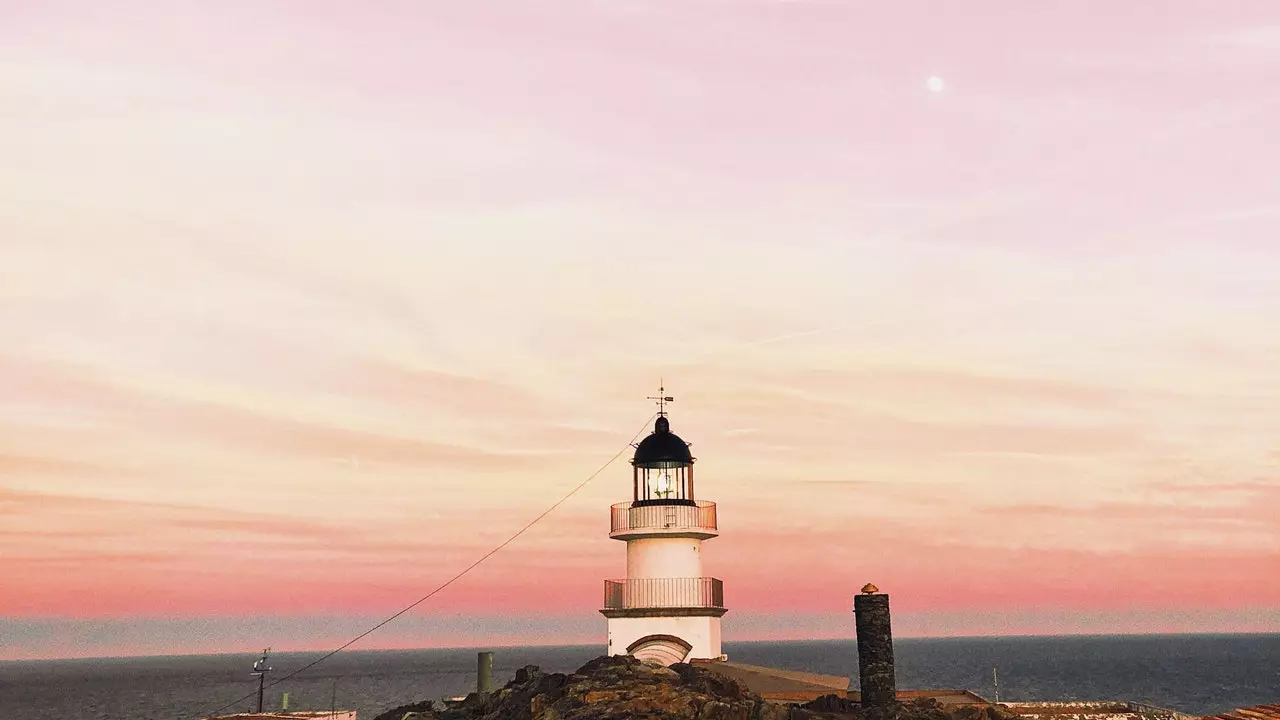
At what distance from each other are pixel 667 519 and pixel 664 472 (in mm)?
1778

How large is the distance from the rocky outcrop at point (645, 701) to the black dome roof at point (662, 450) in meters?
11.7

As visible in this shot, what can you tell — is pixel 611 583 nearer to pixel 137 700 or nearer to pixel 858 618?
pixel 858 618

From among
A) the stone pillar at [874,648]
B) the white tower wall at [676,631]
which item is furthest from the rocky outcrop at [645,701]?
the white tower wall at [676,631]

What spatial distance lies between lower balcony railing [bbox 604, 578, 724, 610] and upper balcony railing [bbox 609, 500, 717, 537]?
1.46 meters

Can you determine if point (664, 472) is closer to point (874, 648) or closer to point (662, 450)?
point (662, 450)

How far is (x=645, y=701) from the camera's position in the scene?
23.1 meters

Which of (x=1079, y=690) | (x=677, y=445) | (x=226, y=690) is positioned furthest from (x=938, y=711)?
(x=226, y=690)

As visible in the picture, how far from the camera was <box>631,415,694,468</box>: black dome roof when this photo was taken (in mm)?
38438

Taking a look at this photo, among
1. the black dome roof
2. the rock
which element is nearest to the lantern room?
the black dome roof

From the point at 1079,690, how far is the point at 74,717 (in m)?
113

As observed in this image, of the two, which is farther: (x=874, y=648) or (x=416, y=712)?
(x=416, y=712)

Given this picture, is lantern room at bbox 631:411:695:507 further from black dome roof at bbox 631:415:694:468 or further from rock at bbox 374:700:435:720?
rock at bbox 374:700:435:720

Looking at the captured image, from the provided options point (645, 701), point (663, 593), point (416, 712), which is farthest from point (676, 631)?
point (645, 701)

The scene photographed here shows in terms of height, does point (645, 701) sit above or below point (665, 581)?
below
